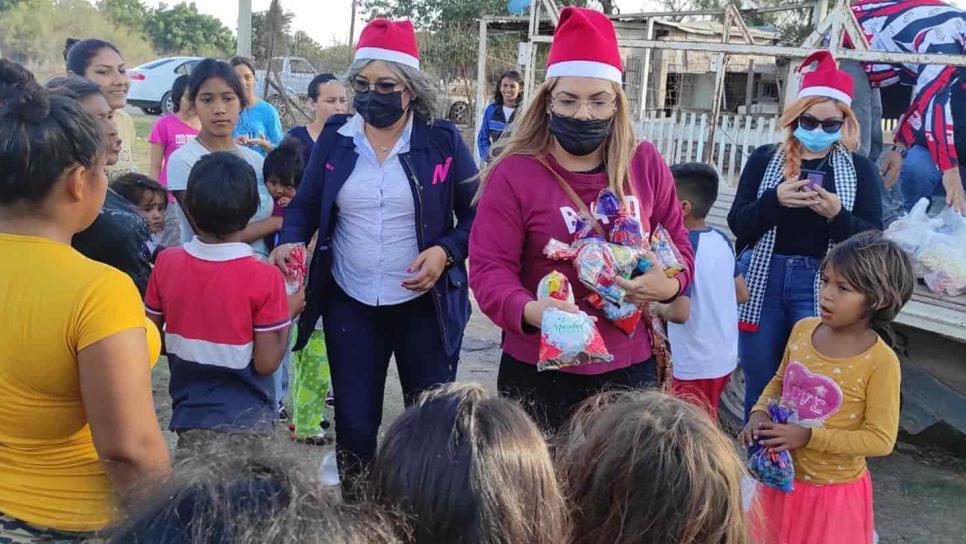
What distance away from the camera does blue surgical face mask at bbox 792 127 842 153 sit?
137 inches

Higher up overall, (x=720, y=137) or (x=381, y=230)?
(x=720, y=137)

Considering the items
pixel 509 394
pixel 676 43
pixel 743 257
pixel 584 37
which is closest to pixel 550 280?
pixel 509 394

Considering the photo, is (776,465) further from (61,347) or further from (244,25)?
(244,25)

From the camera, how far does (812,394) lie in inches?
111

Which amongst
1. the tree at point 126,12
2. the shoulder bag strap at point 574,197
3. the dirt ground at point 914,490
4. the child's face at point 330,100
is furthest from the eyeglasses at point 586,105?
the tree at point 126,12

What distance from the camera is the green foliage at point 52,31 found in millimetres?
32500

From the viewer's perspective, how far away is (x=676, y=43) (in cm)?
546

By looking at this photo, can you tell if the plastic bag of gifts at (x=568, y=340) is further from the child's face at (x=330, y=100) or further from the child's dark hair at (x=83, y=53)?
the child's face at (x=330, y=100)

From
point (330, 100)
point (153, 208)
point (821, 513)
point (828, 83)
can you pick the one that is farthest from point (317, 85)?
point (821, 513)

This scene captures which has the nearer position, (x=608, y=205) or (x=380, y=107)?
(x=608, y=205)

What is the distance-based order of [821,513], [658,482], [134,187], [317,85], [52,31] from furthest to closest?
[52,31]
[317,85]
[134,187]
[821,513]
[658,482]

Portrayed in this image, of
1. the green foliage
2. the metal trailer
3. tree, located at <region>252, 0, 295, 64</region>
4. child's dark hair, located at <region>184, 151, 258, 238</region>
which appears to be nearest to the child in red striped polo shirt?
child's dark hair, located at <region>184, 151, 258, 238</region>

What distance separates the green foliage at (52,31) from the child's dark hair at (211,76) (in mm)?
29549

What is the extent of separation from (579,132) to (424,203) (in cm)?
79
